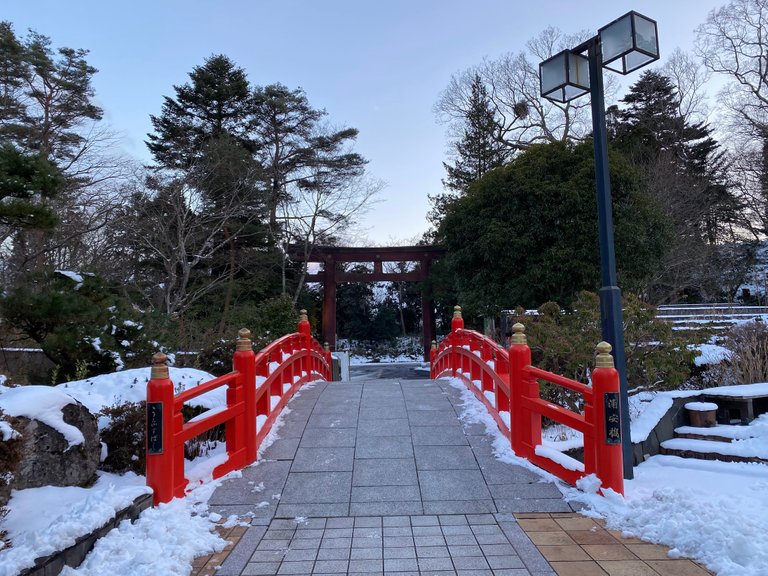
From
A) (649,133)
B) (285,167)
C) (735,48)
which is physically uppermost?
(735,48)

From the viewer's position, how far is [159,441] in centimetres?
384

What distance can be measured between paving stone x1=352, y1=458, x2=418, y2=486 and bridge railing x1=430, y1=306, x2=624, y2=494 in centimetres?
114

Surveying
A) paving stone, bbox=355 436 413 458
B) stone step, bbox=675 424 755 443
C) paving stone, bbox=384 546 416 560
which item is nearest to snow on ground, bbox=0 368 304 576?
paving stone, bbox=384 546 416 560

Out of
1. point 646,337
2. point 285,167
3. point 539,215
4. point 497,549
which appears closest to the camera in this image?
point 497,549

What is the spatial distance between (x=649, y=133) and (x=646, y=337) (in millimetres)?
23122

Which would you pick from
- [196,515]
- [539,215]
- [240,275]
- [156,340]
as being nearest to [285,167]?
[240,275]

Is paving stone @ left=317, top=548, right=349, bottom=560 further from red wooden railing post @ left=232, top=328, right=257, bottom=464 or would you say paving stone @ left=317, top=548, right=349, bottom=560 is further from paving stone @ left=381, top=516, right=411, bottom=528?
red wooden railing post @ left=232, top=328, right=257, bottom=464

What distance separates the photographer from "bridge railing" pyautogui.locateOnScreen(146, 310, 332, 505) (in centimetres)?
386

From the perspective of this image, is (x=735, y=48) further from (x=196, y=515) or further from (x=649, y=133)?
(x=196, y=515)

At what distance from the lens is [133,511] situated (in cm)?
349

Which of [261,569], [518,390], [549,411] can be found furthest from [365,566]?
[518,390]

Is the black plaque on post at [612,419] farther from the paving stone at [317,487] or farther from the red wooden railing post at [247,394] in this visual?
the red wooden railing post at [247,394]

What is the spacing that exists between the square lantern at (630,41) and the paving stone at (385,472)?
4344 mm

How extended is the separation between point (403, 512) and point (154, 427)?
2.02 metres
